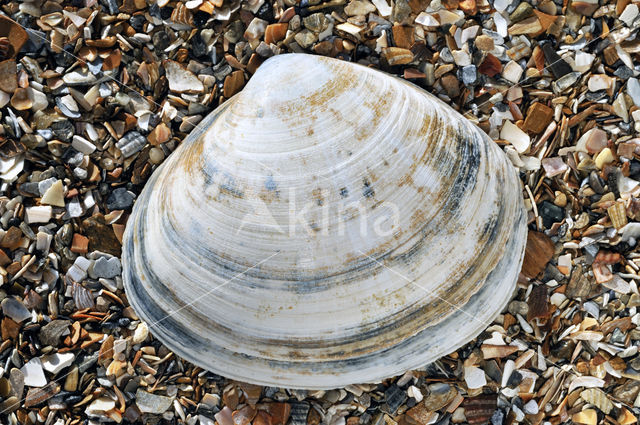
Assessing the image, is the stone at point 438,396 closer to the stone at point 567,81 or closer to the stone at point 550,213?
the stone at point 550,213

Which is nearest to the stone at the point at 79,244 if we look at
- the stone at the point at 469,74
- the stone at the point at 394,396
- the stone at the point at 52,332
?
the stone at the point at 52,332

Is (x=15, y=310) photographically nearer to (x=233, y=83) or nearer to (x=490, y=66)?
(x=233, y=83)

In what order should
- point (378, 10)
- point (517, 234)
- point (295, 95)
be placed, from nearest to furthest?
point (295, 95) < point (517, 234) < point (378, 10)

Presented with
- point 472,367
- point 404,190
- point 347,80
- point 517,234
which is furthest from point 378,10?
point 472,367

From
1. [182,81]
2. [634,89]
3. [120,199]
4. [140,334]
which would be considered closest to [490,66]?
[634,89]

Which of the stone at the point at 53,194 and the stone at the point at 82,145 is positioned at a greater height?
the stone at the point at 82,145

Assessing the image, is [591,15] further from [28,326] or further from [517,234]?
[28,326]
